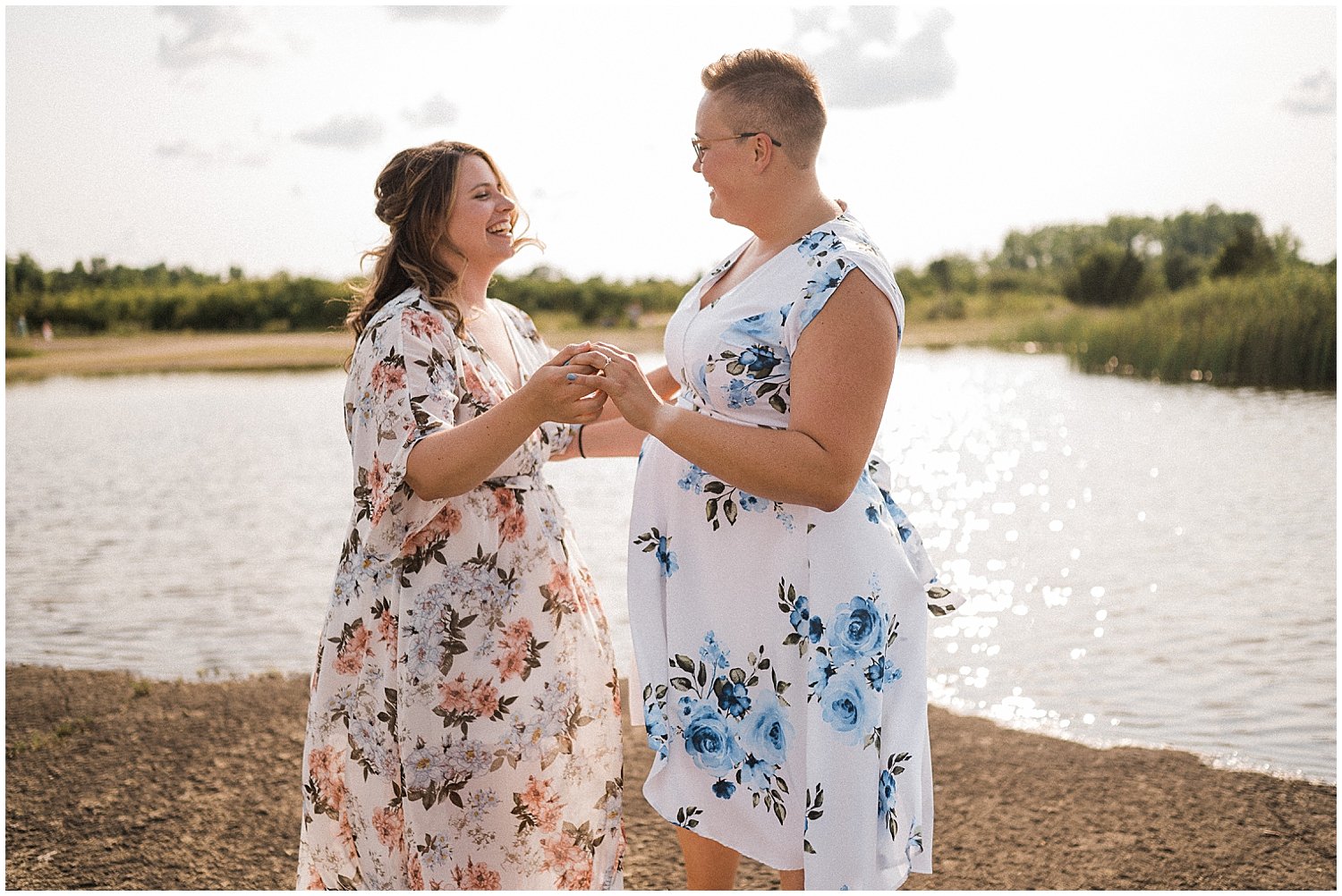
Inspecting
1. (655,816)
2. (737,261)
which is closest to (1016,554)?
(655,816)

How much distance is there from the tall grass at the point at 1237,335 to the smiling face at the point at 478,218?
19333mm

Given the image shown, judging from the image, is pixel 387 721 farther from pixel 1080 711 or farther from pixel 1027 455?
pixel 1027 455

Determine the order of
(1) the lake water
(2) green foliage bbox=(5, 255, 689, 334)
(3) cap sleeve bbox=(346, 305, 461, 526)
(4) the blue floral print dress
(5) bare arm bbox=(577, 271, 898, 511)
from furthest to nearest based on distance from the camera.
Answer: (2) green foliage bbox=(5, 255, 689, 334) → (1) the lake water → (3) cap sleeve bbox=(346, 305, 461, 526) → (4) the blue floral print dress → (5) bare arm bbox=(577, 271, 898, 511)

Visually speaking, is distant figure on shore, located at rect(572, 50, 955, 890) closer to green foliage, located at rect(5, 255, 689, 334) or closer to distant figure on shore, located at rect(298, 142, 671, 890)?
distant figure on shore, located at rect(298, 142, 671, 890)

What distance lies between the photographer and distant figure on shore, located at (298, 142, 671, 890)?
2.77 metres

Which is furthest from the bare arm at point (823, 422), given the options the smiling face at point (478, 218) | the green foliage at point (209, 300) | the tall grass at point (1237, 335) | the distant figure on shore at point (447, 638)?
the green foliage at point (209, 300)

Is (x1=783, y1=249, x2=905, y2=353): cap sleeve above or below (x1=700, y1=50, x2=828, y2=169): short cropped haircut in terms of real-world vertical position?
below

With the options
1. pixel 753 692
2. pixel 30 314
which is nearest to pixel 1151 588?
pixel 753 692

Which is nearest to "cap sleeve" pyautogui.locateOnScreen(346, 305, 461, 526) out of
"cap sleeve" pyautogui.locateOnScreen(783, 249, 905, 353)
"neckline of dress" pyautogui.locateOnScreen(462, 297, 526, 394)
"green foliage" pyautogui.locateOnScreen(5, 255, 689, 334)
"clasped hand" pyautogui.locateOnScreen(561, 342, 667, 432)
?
"neckline of dress" pyautogui.locateOnScreen(462, 297, 526, 394)

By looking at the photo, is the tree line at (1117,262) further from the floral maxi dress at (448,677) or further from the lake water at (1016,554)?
the floral maxi dress at (448,677)

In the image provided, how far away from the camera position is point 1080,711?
6.41m

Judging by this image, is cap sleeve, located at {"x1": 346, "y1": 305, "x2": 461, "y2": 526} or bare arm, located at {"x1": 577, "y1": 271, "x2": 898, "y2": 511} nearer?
bare arm, located at {"x1": 577, "y1": 271, "x2": 898, "y2": 511}

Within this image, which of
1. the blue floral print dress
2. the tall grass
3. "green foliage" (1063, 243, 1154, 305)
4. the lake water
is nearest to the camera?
the blue floral print dress

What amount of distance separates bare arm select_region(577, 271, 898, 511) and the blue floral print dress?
1.4 inches
